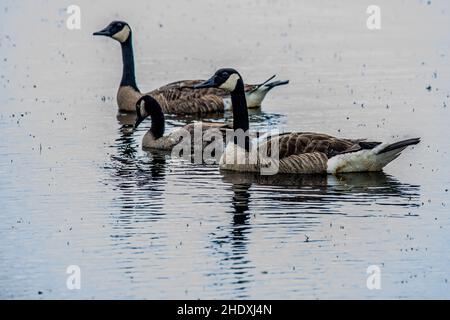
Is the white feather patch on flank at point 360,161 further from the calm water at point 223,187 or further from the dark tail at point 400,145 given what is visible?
the calm water at point 223,187

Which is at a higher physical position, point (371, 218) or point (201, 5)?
point (201, 5)

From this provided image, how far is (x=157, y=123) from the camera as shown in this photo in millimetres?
21703

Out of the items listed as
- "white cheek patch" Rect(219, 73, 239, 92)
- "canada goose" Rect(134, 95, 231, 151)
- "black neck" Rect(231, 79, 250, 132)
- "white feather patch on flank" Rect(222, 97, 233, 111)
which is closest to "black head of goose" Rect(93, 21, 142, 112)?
"white feather patch on flank" Rect(222, 97, 233, 111)

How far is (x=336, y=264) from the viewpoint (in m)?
13.8

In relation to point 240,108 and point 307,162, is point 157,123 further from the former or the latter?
point 307,162

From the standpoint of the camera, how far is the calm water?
44.3ft

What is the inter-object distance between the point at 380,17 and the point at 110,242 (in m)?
24.5

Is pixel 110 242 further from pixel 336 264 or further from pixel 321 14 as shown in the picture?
pixel 321 14

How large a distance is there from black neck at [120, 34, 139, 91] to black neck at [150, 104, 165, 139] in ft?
14.8

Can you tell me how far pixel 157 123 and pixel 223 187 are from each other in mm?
4103

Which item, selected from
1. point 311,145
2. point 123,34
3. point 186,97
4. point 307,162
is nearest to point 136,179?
point 307,162

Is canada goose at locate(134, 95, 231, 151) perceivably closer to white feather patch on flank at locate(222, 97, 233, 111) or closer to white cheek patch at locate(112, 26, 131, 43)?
white feather patch on flank at locate(222, 97, 233, 111)
